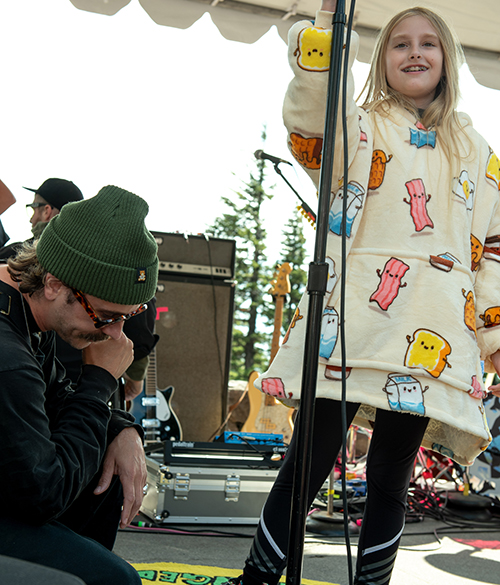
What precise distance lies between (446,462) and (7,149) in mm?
16824

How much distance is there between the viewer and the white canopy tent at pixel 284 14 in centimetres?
255

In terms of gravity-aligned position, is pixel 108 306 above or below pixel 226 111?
below

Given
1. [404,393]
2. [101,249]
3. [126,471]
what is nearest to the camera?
[101,249]

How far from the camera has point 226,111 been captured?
21.8 m

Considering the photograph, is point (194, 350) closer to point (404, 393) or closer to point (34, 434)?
point (404, 393)

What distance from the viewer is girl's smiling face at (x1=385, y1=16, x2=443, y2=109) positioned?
152 cm

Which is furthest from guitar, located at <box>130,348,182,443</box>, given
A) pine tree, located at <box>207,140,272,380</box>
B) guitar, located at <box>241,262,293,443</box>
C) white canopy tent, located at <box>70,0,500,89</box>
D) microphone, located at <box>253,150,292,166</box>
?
pine tree, located at <box>207,140,272,380</box>

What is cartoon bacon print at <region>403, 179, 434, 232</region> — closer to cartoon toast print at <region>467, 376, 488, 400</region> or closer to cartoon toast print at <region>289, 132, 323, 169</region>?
cartoon toast print at <region>289, 132, 323, 169</region>

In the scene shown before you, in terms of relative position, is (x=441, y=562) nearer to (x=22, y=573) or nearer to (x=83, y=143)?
(x=22, y=573)

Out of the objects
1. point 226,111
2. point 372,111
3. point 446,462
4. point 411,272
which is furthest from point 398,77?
point 226,111

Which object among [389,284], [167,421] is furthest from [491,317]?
[167,421]

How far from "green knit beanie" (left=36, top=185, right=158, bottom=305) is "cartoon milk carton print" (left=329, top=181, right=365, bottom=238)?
1.75 feet

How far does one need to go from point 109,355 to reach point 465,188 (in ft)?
3.30

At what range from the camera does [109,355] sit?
3.86 feet
